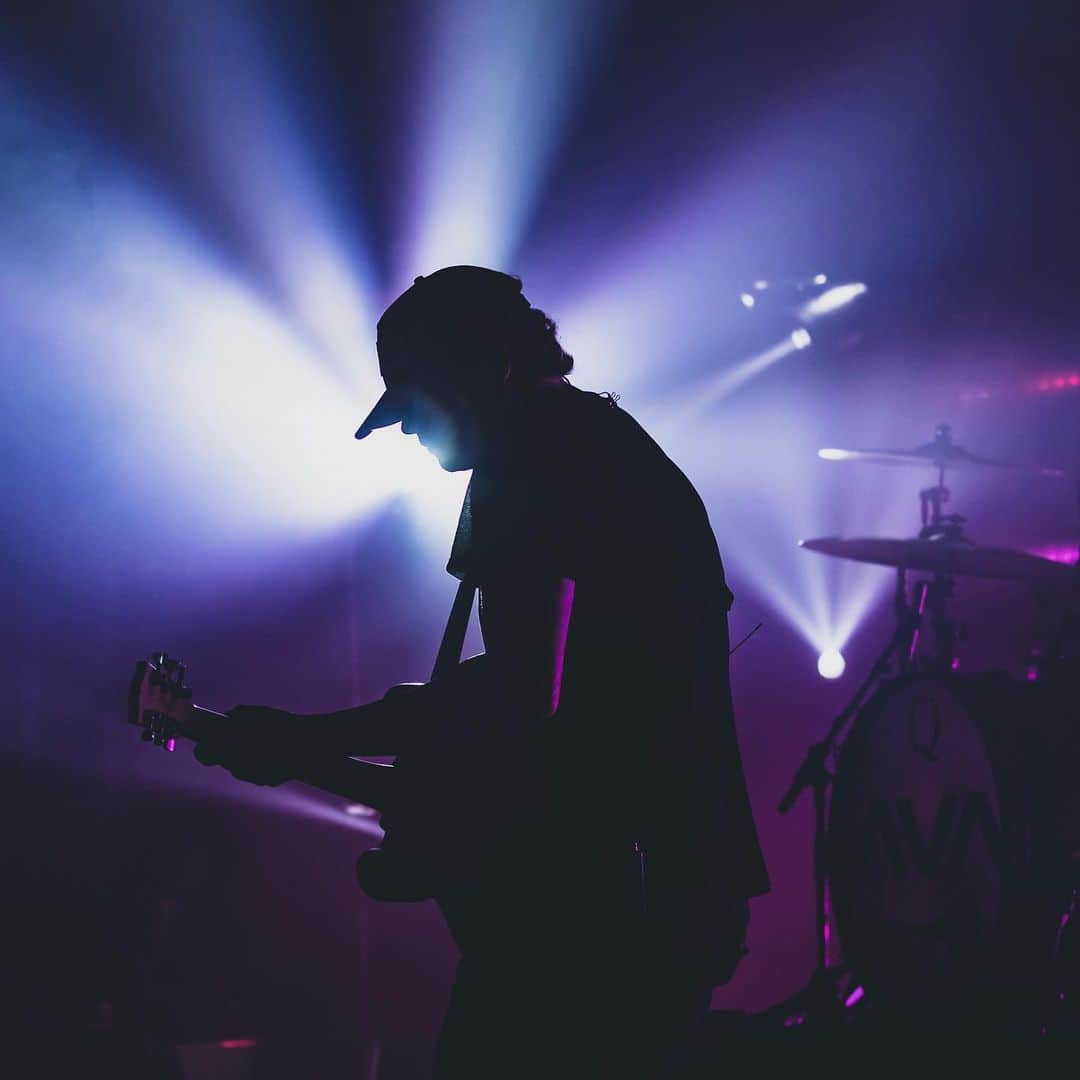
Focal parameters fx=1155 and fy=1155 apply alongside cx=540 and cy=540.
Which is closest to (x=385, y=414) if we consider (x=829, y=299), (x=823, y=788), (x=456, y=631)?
(x=456, y=631)

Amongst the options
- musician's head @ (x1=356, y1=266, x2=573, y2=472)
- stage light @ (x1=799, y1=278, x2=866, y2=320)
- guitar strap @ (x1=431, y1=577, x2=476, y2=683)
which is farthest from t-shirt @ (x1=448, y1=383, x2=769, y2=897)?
stage light @ (x1=799, y1=278, x2=866, y2=320)

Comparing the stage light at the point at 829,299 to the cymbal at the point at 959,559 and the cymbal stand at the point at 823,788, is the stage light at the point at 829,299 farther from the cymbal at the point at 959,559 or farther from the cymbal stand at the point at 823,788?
the cymbal at the point at 959,559

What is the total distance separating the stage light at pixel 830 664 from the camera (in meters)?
5.87

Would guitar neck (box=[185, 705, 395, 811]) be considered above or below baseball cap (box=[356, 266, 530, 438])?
below

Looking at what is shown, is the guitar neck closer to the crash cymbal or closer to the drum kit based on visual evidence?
the drum kit

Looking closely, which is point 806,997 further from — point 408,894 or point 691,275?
point 691,275

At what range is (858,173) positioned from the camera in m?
5.83

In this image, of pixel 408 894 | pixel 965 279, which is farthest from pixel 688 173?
pixel 408 894

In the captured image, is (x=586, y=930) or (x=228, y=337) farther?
(x=228, y=337)

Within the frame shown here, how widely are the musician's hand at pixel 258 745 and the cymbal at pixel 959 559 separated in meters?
2.88

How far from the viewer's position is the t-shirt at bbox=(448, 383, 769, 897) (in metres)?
1.57

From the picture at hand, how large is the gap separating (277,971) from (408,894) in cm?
305

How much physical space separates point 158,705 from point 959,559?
10.2 ft

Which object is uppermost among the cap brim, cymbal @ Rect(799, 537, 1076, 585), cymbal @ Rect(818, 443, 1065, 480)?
cymbal @ Rect(818, 443, 1065, 480)
